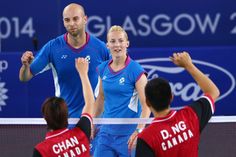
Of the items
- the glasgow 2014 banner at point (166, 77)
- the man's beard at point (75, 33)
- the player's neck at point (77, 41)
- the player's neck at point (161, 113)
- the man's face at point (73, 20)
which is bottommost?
the glasgow 2014 banner at point (166, 77)

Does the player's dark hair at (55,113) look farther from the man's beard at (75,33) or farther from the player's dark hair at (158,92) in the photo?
the man's beard at (75,33)

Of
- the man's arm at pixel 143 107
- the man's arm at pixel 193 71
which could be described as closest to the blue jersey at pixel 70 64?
the man's arm at pixel 143 107

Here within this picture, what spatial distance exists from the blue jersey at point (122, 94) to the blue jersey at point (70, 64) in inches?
20.7

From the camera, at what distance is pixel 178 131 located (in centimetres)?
539

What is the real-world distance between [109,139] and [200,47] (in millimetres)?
5442

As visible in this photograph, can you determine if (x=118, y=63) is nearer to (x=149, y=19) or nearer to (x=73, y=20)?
(x=73, y=20)

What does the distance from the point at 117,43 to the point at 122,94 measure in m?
0.51

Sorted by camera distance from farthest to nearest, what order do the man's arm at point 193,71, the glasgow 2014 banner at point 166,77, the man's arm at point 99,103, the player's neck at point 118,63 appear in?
the glasgow 2014 banner at point 166,77 → the man's arm at point 99,103 → the player's neck at point 118,63 → the man's arm at point 193,71

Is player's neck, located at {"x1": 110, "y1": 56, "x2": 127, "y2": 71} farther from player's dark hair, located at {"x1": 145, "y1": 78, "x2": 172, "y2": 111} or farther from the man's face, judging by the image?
player's dark hair, located at {"x1": 145, "y1": 78, "x2": 172, "y2": 111}

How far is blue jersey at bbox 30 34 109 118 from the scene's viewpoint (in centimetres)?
823

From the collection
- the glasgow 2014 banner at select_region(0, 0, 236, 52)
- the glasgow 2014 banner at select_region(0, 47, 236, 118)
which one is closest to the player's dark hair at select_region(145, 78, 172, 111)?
the glasgow 2014 banner at select_region(0, 47, 236, 118)

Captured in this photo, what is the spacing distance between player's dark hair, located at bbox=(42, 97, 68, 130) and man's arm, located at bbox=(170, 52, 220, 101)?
86cm

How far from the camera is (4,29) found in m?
13.6

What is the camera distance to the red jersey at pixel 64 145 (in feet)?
18.1
